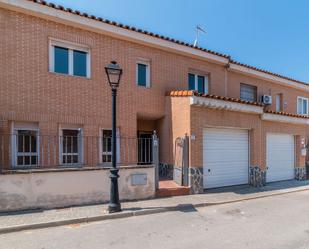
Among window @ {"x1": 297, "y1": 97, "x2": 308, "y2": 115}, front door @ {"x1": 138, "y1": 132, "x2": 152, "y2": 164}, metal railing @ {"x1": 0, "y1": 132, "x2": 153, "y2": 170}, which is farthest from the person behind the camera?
window @ {"x1": 297, "y1": 97, "x2": 308, "y2": 115}

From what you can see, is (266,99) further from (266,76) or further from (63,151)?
(63,151)

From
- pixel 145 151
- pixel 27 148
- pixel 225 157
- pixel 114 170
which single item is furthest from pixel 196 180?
pixel 27 148

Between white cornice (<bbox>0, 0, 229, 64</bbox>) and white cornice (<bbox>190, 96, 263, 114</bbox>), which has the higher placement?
white cornice (<bbox>0, 0, 229, 64</bbox>)

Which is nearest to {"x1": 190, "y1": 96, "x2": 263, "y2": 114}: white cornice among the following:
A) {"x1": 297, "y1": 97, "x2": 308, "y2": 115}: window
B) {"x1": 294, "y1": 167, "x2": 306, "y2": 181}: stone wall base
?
{"x1": 294, "y1": 167, "x2": 306, "y2": 181}: stone wall base

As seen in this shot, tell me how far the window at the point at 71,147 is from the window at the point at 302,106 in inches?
607

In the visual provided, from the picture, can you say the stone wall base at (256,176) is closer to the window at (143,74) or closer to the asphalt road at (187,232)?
the asphalt road at (187,232)

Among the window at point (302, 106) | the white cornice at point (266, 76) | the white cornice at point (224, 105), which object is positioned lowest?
the white cornice at point (224, 105)

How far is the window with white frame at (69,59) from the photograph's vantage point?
30.7ft

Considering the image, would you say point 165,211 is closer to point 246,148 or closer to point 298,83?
point 246,148

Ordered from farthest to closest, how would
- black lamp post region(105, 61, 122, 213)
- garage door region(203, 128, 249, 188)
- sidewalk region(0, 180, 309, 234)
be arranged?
garage door region(203, 128, 249, 188) → black lamp post region(105, 61, 122, 213) → sidewalk region(0, 180, 309, 234)

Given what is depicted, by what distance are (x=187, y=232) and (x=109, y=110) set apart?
571cm

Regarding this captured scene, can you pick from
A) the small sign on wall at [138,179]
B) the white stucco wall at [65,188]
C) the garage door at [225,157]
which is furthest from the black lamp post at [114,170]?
the garage door at [225,157]

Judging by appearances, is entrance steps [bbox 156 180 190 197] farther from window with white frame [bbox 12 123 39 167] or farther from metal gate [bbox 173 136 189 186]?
window with white frame [bbox 12 123 39 167]

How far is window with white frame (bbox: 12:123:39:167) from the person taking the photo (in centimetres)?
853
